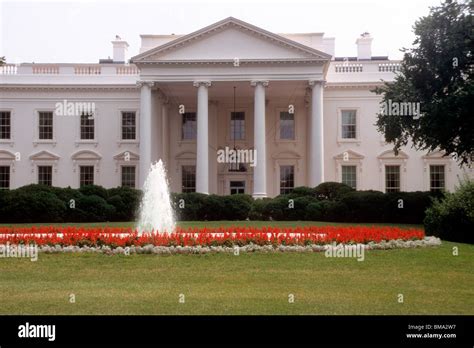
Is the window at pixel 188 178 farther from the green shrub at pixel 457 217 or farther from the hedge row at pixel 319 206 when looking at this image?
the green shrub at pixel 457 217

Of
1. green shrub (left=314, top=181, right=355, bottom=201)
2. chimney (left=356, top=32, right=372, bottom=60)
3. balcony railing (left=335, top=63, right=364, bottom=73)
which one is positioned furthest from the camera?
chimney (left=356, top=32, right=372, bottom=60)

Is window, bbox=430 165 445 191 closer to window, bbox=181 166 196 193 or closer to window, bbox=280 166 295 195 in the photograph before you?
window, bbox=280 166 295 195

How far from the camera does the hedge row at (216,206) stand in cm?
3200

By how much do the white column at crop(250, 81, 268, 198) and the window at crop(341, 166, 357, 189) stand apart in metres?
8.43

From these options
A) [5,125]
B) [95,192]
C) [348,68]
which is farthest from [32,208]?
[348,68]

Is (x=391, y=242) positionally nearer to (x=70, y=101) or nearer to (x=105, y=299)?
(x=105, y=299)

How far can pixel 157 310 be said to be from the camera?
9242 mm

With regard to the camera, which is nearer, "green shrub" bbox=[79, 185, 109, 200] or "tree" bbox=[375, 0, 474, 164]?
"tree" bbox=[375, 0, 474, 164]

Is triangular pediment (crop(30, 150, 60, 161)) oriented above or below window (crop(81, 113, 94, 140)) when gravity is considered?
below

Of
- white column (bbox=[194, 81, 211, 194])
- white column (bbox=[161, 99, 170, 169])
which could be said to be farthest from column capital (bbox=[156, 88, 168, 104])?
white column (bbox=[194, 81, 211, 194])

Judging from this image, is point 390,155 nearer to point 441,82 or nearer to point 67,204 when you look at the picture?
point 441,82

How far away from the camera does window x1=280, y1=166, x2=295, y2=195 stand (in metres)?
46.3
